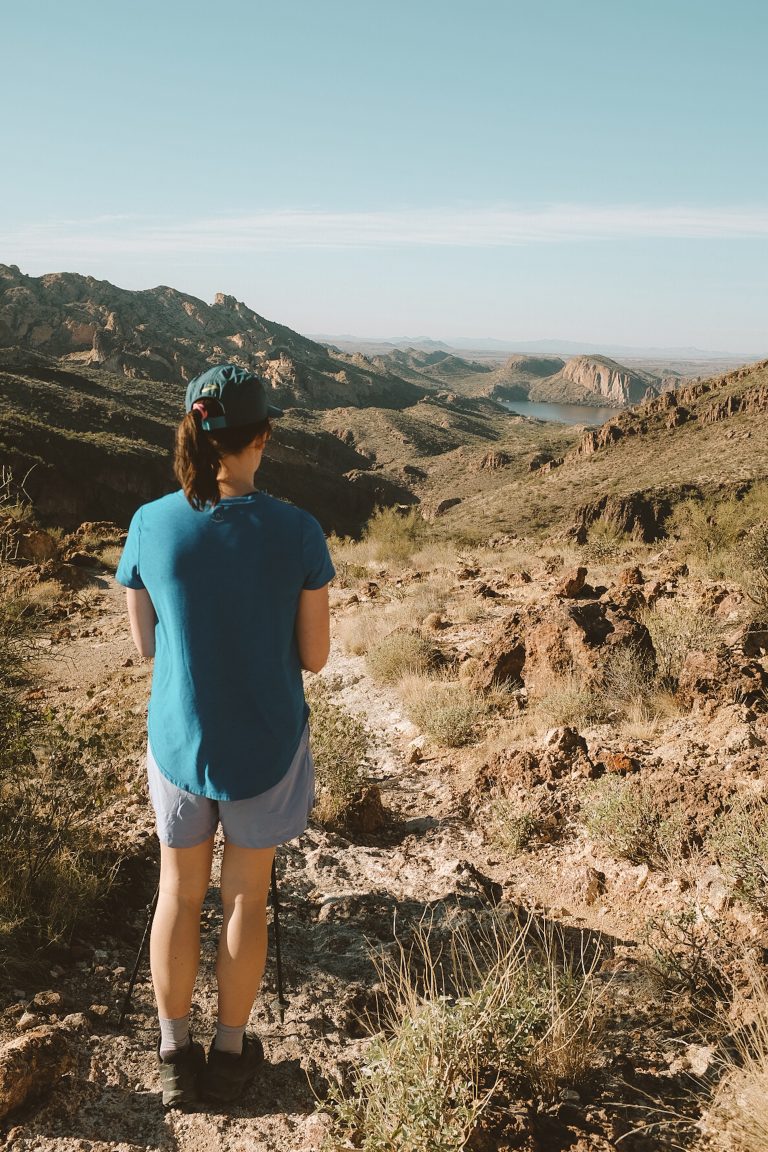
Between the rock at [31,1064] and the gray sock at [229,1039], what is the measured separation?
428mm

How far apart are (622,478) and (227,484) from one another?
29.6 m

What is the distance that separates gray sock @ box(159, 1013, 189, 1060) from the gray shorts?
1.75 feet

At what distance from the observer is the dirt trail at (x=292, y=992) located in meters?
1.86

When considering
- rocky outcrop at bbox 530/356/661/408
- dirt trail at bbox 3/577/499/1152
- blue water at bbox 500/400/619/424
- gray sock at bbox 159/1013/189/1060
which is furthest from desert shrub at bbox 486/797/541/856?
rocky outcrop at bbox 530/356/661/408

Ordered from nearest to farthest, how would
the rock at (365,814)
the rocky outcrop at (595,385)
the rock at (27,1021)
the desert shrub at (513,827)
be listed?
the rock at (27,1021) → the desert shrub at (513,827) → the rock at (365,814) → the rocky outcrop at (595,385)

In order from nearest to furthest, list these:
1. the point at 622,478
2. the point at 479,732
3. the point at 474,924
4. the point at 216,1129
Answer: the point at 216,1129
the point at 474,924
the point at 479,732
the point at 622,478

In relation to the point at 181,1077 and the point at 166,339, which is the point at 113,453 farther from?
the point at 166,339

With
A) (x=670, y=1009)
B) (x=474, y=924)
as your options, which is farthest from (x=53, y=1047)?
(x=670, y=1009)

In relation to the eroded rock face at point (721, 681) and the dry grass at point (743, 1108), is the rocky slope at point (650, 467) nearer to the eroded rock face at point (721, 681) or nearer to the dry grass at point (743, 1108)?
the eroded rock face at point (721, 681)

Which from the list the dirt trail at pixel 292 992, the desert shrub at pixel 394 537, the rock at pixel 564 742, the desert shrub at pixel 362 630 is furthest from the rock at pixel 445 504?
the dirt trail at pixel 292 992

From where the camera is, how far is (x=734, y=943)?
2.55 meters

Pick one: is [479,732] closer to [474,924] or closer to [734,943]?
[474,924]

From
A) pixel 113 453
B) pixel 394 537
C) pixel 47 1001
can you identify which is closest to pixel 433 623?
pixel 47 1001

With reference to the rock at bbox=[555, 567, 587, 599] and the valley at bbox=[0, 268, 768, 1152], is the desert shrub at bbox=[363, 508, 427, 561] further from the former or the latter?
the rock at bbox=[555, 567, 587, 599]
